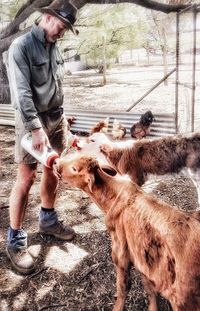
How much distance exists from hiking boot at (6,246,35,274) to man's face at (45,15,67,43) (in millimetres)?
2167

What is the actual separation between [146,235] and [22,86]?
5.61ft

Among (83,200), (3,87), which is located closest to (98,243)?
(83,200)

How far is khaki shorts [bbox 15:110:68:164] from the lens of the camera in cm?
346

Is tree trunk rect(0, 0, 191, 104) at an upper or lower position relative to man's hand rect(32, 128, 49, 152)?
upper

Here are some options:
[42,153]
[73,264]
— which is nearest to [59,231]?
[73,264]

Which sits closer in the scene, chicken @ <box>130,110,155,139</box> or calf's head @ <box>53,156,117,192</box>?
calf's head @ <box>53,156,117,192</box>

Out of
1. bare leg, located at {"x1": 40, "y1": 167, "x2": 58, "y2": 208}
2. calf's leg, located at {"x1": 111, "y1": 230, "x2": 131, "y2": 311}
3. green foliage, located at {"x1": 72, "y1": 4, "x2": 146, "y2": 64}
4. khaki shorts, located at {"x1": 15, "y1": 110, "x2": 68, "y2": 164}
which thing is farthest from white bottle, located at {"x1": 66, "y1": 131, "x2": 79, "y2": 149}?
green foliage, located at {"x1": 72, "y1": 4, "x2": 146, "y2": 64}

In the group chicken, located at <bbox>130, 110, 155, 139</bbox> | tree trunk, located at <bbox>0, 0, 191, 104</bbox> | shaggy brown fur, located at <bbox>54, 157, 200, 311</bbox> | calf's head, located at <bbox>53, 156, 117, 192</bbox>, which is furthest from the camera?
tree trunk, located at <bbox>0, 0, 191, 104</bbox>

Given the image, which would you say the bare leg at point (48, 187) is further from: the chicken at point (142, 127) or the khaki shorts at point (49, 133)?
the chicken at point (142, 127)

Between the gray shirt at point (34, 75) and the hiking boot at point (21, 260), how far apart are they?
1350 millimetres

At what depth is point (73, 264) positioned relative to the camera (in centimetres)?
369

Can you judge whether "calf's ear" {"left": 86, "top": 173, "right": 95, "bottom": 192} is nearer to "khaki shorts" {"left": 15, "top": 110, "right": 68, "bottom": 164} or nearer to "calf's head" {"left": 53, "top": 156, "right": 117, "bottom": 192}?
"calf's head" {"left": 53, "top": 156, "right": 117, "bottom": 192}

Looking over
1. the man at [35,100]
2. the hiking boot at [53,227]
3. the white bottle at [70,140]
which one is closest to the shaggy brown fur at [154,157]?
the white bottle at [70,140]

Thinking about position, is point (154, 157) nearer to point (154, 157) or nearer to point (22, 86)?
point (154, 157)
